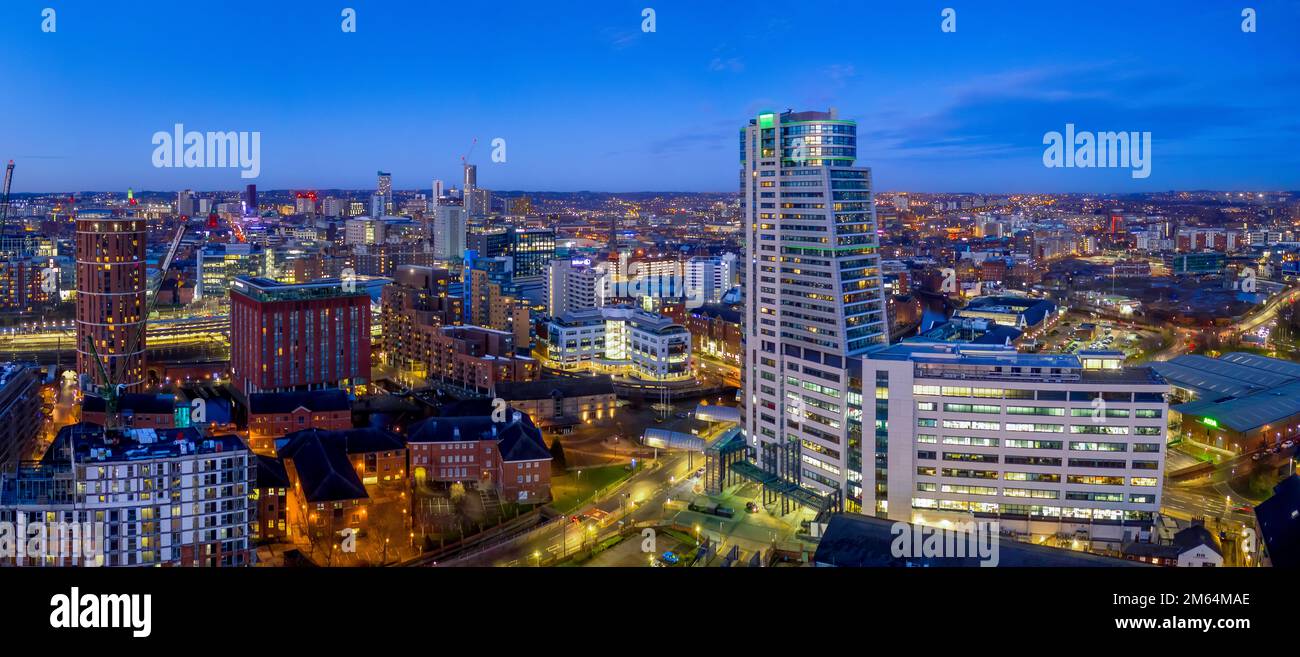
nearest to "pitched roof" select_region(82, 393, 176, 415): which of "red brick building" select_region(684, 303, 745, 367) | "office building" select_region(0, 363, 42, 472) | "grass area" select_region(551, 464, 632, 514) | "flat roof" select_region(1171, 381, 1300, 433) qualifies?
"office building" select_region(0, 363, 42, 472)

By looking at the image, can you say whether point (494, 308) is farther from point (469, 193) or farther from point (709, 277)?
point (469, 193)

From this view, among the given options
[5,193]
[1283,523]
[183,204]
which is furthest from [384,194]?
[1283,523]

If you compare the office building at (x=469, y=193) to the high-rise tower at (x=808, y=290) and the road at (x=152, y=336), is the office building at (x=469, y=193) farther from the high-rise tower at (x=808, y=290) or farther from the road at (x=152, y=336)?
the high-rise tower at (x=808, y=290)

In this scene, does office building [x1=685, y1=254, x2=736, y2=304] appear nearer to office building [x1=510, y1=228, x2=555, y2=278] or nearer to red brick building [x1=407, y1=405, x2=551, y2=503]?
office building [x1=510, y1=228, x2=555, y2=278]

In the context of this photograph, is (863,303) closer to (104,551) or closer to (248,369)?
(104,551)

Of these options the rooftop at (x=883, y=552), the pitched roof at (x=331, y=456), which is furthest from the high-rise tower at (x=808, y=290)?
the pitched roof at (x=331, y=456)

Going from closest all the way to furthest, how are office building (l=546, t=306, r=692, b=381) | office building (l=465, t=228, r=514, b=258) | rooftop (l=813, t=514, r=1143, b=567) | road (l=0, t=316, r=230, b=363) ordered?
rooftop (l=813, t=514, r=1143, b=567) < office building (l=546, t=306, r=692, b=381) < road (l=0, t=316, r=230, b=363) < office building (l=465, t=228, r=514, b=258)
